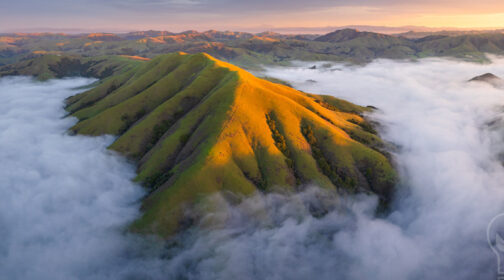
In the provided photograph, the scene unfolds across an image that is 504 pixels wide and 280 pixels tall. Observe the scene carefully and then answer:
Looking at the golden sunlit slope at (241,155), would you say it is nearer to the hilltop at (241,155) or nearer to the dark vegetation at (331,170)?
→ the hilltop at (241,155)

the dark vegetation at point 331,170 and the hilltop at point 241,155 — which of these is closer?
the hilltop at point 241,155

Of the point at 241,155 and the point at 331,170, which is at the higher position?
the point at 241,155

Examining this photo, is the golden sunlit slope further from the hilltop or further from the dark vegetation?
the dark vegetation

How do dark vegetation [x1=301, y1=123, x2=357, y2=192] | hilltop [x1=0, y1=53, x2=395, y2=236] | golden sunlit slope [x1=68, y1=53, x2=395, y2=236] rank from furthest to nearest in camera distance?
dark vegetation [x1=301, y1=123, x2=357, y2=192]
golden sunlit slope [x1=68, y1=53, x2=395, y2=236]
hilltop [x1=0, y1=53, x2=395, y2=236]

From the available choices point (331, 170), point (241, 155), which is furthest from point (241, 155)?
point (331, 170)

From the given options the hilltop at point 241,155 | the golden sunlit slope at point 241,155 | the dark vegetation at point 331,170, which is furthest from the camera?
the dark vegetation at point 331,170

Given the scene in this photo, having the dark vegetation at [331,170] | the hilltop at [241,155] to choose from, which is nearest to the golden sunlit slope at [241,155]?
the hilltop at [241,155]

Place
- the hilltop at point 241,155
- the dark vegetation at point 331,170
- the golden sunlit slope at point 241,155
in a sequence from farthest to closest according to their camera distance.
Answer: the dark vegetation at point 331,170
the golden sunlit slope at point 241,155
the hilltop at point 241,155

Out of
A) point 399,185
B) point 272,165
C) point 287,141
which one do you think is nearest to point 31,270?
point 272,165

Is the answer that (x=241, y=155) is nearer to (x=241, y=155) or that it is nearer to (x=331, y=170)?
(x=241, y=155)

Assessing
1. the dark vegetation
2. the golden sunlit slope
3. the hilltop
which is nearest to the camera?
the hilltop

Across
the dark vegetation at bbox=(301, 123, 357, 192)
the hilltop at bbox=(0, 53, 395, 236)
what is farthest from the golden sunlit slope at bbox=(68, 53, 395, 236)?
the dark vegetation at bbox=(301, 123, 357, 192)
